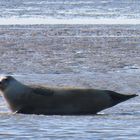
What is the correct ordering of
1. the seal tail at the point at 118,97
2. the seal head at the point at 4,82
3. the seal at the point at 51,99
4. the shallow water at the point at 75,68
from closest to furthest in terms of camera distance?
the shallow water at the point at 75,68 → the seal at the point at 51,99 → the seal head at the point at 4,82 → the seal tail at the point at 118,97

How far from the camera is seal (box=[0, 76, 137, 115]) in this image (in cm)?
1303

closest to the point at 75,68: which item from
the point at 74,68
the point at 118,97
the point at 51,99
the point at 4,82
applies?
the point at 74,68

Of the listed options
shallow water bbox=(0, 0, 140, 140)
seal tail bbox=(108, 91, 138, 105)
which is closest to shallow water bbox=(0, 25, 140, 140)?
shallow water bbox=(0, 0, 140, 140)

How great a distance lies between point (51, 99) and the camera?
13.0 m

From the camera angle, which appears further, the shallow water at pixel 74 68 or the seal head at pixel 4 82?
the seal head at pixel 4 82

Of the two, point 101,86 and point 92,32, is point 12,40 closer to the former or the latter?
point 92,32

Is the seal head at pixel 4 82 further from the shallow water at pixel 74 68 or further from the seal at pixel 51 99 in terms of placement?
the shallow water at pixel 74 68

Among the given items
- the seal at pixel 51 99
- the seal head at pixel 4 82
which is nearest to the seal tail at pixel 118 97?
the seal at pixel 51 99

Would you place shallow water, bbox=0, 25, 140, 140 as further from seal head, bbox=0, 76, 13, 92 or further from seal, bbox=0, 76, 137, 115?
seal head, bbox=0, 76, 13, 92

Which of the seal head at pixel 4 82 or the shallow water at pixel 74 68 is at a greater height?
the seal head at pixel 4 82

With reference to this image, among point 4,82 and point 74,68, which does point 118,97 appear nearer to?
point 4,82

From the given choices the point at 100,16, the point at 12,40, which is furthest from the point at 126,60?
the point at 100,16

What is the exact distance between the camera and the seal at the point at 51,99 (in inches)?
513

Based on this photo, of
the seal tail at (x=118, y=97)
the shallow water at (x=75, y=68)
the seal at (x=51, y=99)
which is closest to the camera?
the shallow water at (x=75, y=68)
